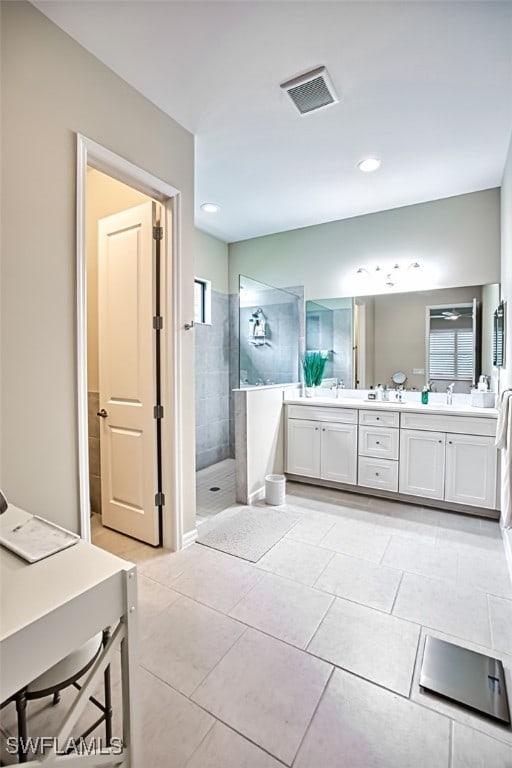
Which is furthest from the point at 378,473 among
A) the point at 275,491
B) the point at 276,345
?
the point at 276,345

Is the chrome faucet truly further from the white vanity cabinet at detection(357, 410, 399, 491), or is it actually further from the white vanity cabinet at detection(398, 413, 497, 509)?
the white vanity cabinet at detection(398, 413, 497, 509)

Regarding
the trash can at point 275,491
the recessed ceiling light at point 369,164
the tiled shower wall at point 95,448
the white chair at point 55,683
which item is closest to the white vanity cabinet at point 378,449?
the trash can at point 275,491

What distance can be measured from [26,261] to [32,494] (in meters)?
1.03

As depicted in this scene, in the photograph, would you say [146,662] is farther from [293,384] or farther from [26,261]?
[293,384]

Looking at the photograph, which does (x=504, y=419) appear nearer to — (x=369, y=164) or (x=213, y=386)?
(x=369, y=164)

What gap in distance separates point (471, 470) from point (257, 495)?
5.95ft

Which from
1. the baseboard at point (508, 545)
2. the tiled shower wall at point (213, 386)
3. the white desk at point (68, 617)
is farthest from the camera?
the tiled shower wall at point (213, 386)

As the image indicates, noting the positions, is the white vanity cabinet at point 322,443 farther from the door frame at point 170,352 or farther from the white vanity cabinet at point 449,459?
the door frame at point 170,352

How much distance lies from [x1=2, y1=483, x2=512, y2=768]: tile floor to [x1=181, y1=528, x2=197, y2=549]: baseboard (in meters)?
0.06

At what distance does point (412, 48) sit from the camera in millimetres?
1797

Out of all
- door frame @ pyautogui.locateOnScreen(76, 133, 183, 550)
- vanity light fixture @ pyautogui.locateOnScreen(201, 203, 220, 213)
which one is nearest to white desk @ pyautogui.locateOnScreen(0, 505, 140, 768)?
door frame @ pyautogui.locateOnScreen(76, 133, 183, 550)

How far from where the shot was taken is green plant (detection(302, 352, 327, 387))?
4.14 meters

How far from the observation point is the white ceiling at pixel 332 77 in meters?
1.64

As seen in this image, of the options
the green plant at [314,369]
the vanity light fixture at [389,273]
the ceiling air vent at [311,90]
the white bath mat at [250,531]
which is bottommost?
the white bath mat at [250,531]
